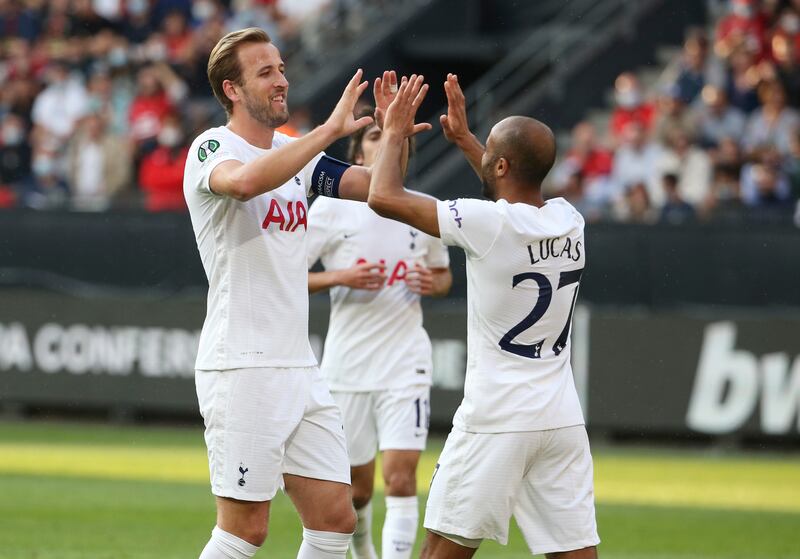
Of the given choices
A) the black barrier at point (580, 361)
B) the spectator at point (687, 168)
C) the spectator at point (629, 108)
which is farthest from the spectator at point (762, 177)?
the spectator at point (629, 108)

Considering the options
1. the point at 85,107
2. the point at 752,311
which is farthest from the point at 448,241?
the point at 85,107

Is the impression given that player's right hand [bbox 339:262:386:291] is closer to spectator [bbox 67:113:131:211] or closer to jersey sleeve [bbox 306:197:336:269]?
jersey sleeve [bbox 306:197:336:269]

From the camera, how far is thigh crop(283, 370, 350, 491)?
6.40m

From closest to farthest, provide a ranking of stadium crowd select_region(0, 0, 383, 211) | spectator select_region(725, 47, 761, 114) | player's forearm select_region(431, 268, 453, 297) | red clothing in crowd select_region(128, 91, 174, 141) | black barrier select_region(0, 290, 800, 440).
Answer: player's forearm select_region(431, 268, 453, 297)
black barrier select_region(0, 290, 800, 440)
spectator select_region(725, 47, 761, 114)
stadium crowd select_region(0, 0, 383, 211)
red clothing in crowd select_region(128, 91, 174, 141)

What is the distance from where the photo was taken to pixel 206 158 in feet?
20.4

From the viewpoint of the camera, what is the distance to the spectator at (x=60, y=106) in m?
22.6

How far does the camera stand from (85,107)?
2272cm

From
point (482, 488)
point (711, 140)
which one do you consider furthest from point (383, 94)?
point (711, 140)

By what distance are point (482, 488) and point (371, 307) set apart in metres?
2.88

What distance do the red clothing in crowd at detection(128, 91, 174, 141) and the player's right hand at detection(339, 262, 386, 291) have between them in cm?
1324

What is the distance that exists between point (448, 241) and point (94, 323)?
1268 cm

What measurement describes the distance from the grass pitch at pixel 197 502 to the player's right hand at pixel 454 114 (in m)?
3.83

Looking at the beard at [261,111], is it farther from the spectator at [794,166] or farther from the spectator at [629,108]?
the spectator at [629,108]

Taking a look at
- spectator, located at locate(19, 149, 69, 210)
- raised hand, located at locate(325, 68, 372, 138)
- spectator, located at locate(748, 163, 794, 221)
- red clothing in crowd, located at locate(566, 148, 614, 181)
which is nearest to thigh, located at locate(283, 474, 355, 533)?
raised hand, located at locate(325, 68, 372, 138)
